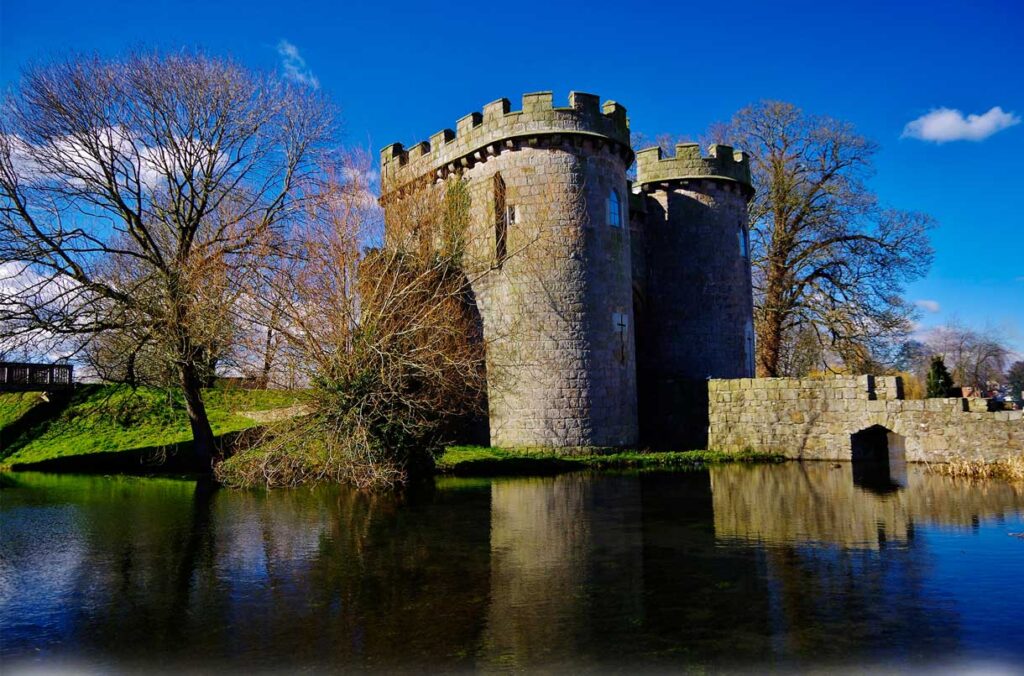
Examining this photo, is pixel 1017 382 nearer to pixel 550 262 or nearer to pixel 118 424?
pixel 550 262

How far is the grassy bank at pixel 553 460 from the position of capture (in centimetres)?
1664

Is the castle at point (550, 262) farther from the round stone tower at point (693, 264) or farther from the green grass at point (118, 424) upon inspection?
the green grass at point (118, 424)

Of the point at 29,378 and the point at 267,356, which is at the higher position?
the point at 29,378

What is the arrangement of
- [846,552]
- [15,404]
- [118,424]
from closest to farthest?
1. [846,552]
2. [118,424]
3. [15,404]

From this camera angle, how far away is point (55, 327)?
15.4 meters

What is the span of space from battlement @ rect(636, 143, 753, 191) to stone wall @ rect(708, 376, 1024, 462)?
22.1 feet

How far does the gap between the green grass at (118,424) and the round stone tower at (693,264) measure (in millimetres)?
12435

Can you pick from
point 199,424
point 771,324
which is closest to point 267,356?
point 199,424

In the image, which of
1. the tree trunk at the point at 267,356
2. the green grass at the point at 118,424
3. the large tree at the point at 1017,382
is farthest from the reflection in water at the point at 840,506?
the large tree at the point at 1017,382

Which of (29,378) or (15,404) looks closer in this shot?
(15,404)

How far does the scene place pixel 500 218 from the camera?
64.2ft

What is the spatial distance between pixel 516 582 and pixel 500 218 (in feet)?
44.6

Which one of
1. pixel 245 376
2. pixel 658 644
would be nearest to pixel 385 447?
pixel 245 376

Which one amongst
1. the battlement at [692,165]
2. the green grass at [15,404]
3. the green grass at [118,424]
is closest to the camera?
the green grass at [118,424]
